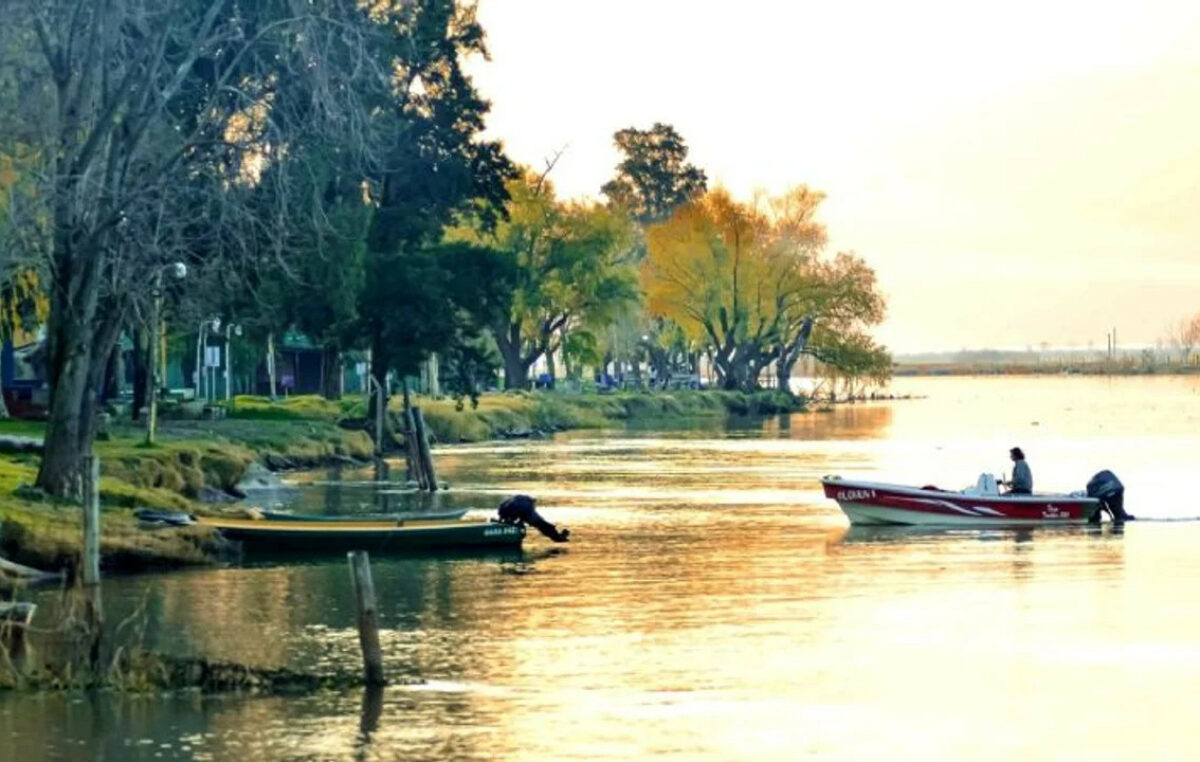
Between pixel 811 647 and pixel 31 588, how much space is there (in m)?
13.0

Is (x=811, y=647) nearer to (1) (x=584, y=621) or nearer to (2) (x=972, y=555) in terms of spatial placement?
(1) (x=584, y=621)

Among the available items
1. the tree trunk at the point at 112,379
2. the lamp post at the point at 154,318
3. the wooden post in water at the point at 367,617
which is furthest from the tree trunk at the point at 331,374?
the wooden post in water at the point at 367,617

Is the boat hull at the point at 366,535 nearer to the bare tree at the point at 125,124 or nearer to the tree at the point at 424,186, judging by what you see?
the bare tree at the point at 125,124

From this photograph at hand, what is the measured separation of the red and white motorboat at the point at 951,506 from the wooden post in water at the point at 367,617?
1003 inches

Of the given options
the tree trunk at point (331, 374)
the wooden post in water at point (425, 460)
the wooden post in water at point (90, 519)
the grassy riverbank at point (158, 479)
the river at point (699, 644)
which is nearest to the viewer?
the river at point (699, 644)

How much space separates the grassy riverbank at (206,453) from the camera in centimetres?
4050

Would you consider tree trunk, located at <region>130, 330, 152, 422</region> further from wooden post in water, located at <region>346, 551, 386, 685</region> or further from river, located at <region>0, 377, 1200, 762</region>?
wooden post in water, located at <region>346, 551, 386, 685</region>

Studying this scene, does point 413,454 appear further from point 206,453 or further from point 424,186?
point 424,186

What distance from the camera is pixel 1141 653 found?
3228 cm

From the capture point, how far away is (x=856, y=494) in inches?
2104

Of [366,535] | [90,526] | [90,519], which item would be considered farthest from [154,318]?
[90,519]

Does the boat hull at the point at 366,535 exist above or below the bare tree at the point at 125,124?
below

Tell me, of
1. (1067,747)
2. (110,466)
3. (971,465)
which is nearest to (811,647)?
(1067,747)

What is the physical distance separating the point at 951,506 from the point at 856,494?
2.26 metres
